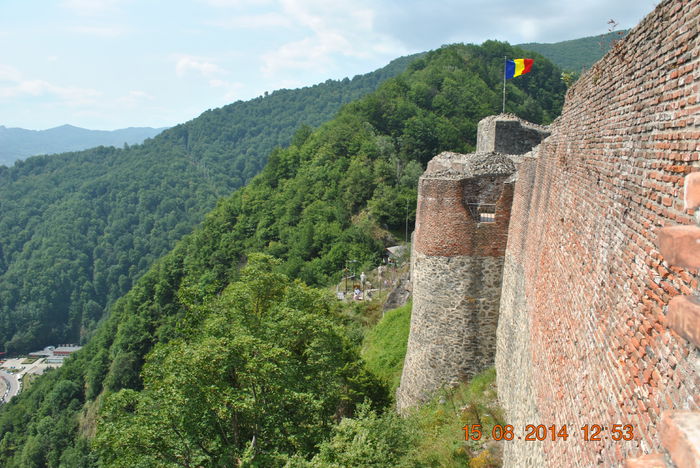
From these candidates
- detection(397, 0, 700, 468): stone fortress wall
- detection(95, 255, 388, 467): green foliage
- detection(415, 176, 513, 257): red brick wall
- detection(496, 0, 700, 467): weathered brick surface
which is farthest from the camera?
detection(415, 176, 513, 257): red brick wall

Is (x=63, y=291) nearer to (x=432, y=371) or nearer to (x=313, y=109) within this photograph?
(x=313, y=109)

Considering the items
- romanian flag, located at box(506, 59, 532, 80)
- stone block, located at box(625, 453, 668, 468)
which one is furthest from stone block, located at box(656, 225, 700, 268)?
romanian flag, located at box(506, 59, 532, 80)

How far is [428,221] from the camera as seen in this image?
11.9 meters

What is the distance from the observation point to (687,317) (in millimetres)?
1784

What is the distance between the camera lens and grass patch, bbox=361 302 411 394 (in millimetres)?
17156

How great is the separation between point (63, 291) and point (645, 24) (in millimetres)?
126979

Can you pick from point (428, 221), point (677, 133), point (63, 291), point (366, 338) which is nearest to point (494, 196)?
point (428, 221)

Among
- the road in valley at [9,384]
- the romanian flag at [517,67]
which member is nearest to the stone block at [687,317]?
the romanian flag at [517,67]

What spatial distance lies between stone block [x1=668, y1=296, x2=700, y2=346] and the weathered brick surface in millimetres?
794

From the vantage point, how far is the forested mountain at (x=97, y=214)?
106 meters

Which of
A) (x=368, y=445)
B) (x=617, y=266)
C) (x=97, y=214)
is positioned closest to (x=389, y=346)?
(x=368, y=445)

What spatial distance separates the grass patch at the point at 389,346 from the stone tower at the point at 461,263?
4509mm

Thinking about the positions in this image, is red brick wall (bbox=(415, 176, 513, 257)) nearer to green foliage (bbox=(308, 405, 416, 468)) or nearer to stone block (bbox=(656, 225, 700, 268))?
green foliage (bbox=(308, 405, 416, 468))

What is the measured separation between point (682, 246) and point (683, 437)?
27.4 inches
